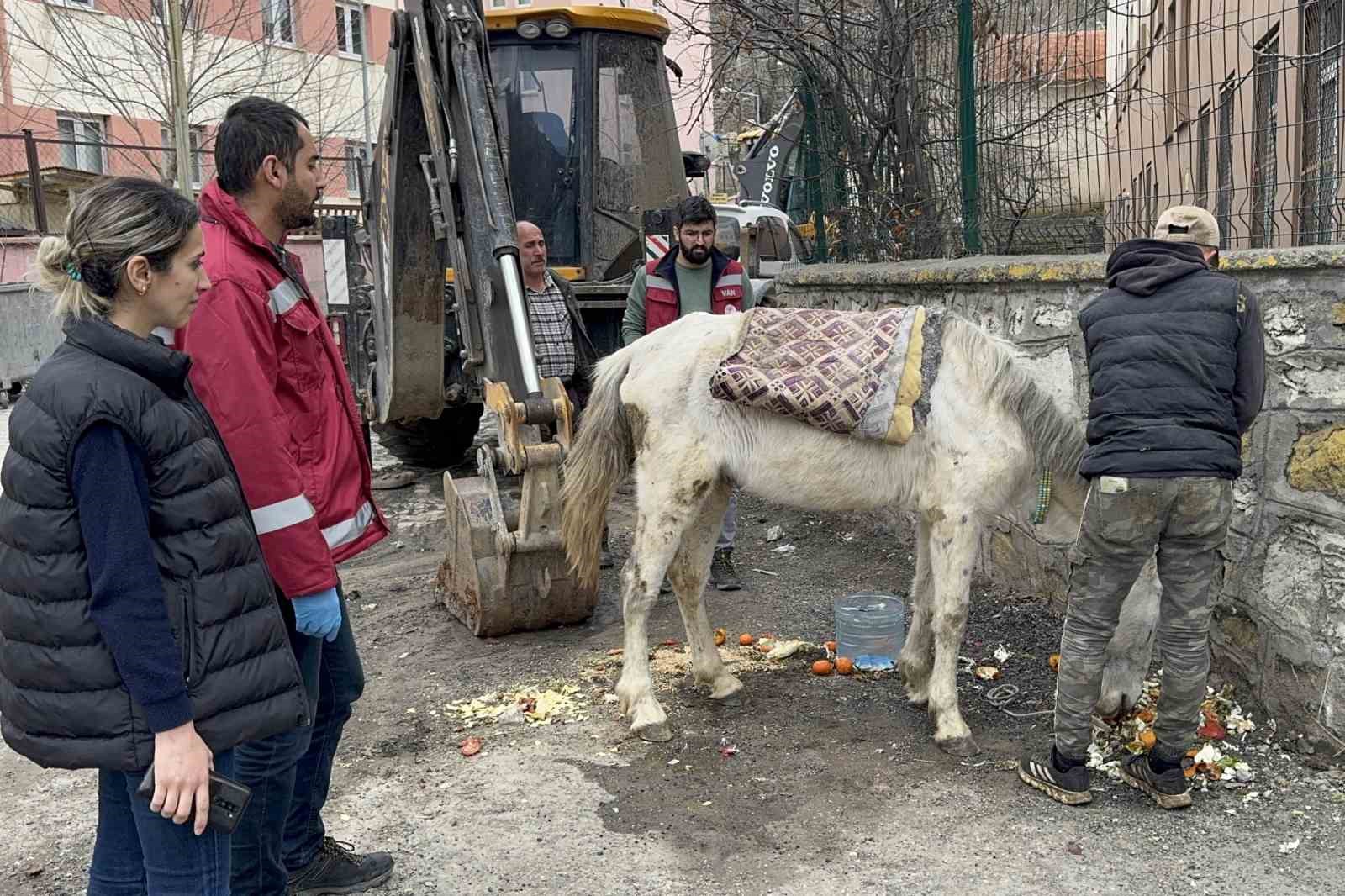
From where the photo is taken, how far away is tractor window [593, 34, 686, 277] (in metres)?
7.42

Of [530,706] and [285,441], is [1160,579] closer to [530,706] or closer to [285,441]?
[530,706]

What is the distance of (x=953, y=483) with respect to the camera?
3.98 m

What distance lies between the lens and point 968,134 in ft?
18.9

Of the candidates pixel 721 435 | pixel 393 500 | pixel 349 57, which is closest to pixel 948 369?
pixel 721 435

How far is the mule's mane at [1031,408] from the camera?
3.96 metres

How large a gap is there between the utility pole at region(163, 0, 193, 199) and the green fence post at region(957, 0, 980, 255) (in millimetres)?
10202

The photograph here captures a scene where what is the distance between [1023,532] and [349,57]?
21656mm

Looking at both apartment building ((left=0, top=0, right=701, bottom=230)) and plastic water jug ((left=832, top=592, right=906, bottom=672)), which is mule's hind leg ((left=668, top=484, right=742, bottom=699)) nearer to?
plastic water jug ((left=832, top=592, right=906, bottom=672))

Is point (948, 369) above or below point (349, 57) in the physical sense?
below

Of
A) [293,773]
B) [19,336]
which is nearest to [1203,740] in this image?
[293,773]

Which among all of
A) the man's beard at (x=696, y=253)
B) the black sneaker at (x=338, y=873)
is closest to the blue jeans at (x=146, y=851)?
the black sneaker at (x=338, y=873)

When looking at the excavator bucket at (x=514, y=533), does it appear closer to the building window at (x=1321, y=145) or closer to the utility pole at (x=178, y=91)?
the building window at (x=1321, y=145)

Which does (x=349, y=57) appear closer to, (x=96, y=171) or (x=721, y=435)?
(x=96, y=171)

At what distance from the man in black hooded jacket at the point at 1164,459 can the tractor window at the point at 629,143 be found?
4.55 m
